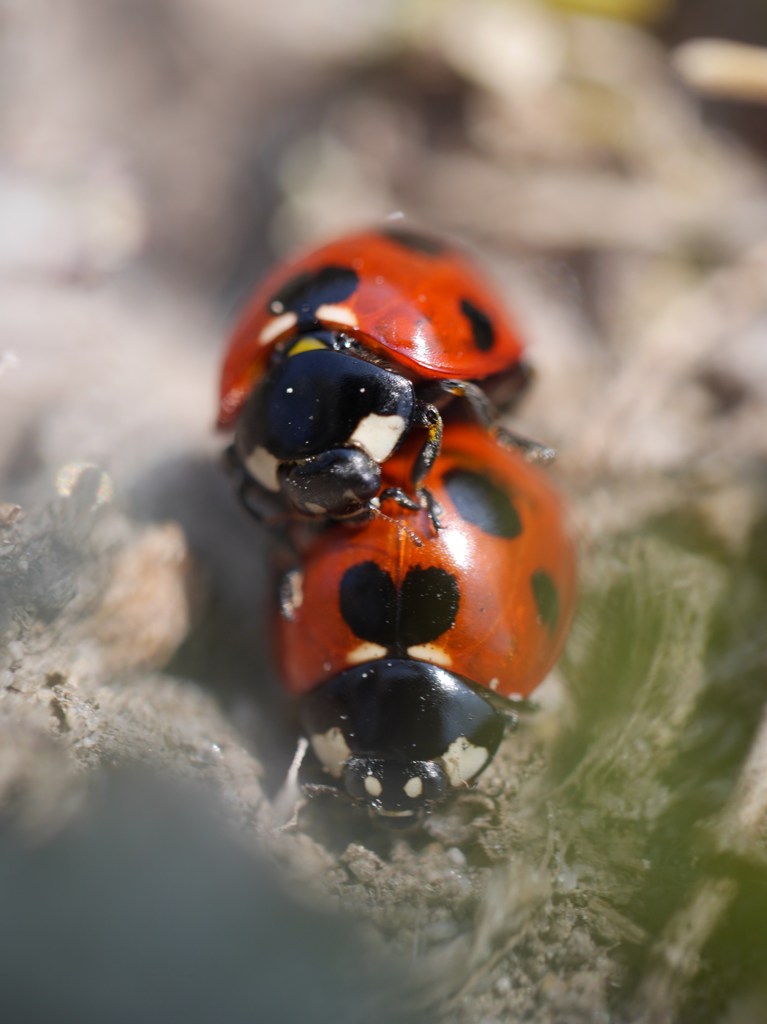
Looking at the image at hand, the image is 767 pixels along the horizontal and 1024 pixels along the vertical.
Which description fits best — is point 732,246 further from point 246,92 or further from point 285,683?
point 285,683

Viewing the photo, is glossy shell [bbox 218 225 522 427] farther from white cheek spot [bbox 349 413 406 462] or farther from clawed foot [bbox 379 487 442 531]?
clawed foot [bbox 379 487 442 531]

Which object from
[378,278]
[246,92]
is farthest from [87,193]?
[378,278]

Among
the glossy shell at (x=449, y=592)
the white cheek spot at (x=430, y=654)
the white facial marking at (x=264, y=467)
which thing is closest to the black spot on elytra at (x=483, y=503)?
the glossy shell at (x=449, y=592)

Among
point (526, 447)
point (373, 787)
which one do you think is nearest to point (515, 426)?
point (526, 447)

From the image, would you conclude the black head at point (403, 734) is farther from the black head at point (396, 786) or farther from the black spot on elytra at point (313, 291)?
the black spot on elytra at point (313, 291)

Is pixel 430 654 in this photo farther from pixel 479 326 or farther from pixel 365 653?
pixel 479 326

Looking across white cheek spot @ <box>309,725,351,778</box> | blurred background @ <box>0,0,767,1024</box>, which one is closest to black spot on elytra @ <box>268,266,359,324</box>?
blurred background @ <box>0,0,767,1024</box>
